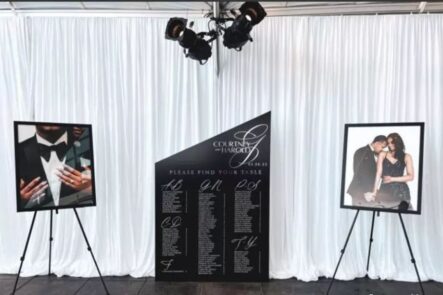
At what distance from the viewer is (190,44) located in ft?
11.6

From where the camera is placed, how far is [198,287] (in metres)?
3.75

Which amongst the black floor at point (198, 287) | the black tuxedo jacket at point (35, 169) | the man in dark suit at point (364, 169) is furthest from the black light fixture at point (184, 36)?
the black floor at point (198, 287)

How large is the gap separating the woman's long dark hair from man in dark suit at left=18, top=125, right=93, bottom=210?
309 cm

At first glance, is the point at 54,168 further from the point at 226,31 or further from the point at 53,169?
the point at 226,31

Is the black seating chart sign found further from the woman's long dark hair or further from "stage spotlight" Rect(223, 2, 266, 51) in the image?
the woman's long dark hair

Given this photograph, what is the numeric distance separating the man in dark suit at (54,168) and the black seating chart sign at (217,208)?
80 centimetres

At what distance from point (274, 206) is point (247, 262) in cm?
71

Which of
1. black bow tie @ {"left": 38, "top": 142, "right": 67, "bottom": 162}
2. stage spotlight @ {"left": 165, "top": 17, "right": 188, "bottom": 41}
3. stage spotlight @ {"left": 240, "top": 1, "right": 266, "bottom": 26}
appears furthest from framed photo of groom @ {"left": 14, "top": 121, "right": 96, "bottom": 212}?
stage spotlight @ {"left": 240, "top": 1, "right": 266, "bottom": 26}

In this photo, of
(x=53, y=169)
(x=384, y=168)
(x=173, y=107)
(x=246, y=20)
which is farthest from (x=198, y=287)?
(x=246, y=20)

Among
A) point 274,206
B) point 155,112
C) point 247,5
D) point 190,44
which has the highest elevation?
point 247,5

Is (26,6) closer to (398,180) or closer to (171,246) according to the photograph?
(171,246)

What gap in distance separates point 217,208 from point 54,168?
1.72 meters

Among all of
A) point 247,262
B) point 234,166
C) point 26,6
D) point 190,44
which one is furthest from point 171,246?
point 26,6

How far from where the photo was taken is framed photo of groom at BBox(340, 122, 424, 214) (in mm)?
3432
